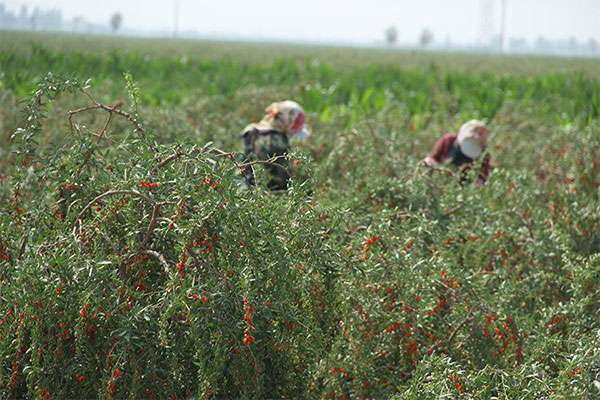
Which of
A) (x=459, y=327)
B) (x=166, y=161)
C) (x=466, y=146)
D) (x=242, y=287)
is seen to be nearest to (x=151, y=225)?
(x=166, y=161)

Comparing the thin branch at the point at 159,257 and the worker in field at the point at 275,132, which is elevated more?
the worker in field at the point at 275,132

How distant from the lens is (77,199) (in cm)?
297

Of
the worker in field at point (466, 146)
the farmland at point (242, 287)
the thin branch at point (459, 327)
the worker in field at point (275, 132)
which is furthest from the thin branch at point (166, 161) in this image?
the worker in field at point (466, 146)

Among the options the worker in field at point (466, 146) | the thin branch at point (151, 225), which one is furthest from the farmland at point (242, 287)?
the worker in field at point (466, 146)

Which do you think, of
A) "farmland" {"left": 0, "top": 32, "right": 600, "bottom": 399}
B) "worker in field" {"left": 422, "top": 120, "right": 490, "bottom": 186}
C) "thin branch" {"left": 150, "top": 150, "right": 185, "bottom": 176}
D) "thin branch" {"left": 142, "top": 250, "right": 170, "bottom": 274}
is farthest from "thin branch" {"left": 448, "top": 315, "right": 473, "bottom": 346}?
"worker in field" {"left": 422, "top": 120, "right": 490, "bottom": 186}

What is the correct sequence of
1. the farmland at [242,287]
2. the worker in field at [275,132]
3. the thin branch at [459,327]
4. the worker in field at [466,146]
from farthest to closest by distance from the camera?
1. the worker in field at [466,146]
2. the worker in field at [275,132]
3. the thin branch at [459,327]
4. the farmland at [242,287]

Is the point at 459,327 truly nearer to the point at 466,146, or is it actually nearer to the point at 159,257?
the point at 159,257

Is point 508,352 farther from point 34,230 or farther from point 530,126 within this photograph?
point 530,126

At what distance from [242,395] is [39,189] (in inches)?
51.0

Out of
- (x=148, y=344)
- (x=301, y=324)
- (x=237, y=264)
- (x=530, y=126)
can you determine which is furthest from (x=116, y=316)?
(x=530, y=126)

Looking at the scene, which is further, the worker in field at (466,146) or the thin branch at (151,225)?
the worker in field at (466,146)

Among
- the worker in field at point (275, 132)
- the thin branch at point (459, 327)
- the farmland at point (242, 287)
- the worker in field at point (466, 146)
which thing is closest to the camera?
the farmland at point (242, 287)

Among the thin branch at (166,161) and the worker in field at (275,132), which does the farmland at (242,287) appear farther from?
the worker in field at (275,132)

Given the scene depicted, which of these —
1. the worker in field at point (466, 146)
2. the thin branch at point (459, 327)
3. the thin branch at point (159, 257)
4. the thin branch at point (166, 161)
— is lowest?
the thin branch at point (459, 327)
